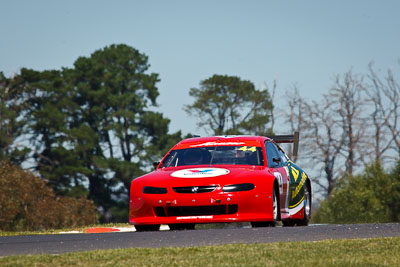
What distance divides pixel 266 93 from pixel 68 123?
55.6 ft

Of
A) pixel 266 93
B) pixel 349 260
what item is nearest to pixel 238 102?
pixel 266 93

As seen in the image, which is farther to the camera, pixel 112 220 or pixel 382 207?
pixel 112 220

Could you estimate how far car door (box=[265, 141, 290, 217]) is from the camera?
539 inches

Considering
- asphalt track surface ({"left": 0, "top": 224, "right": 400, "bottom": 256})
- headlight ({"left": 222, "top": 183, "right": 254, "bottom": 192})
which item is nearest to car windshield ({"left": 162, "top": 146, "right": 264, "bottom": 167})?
headlight ({"left": 222, "top": 183, "right": 254, "bottom": 192})

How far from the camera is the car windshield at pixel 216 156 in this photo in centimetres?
1382

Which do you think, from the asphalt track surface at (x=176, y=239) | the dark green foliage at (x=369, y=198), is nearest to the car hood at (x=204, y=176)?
the asphalt track surface at (x=176, y=239)

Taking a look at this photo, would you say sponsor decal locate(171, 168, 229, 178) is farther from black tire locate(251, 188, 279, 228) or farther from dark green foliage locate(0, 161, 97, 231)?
dark green foliage locate(0, 161, 97, 231)

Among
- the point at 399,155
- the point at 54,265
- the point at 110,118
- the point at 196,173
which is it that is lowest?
the point at 54,265

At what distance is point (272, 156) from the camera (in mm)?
14562

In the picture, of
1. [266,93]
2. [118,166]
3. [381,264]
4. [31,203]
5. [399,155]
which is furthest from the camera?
[266,93]

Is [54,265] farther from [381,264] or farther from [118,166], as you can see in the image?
[118,166]

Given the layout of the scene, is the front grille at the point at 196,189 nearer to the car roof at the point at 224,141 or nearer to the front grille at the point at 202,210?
the front grille at the point at 202,210

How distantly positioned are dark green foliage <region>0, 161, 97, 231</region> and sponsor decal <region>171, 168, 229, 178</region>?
3403 centimetres

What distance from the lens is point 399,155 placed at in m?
45.5
